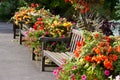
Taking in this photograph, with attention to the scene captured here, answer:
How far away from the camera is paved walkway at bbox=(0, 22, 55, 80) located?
25.2 ft

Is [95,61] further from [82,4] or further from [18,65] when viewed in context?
[82,4]

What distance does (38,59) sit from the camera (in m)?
9.49

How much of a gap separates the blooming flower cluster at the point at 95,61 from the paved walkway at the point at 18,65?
6.36 feet

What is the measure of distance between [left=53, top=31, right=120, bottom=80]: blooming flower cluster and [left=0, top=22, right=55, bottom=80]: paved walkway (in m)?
1.94

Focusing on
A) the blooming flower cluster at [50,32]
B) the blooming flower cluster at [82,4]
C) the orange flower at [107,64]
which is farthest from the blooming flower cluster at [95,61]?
the blooming flower cluster at [82,4]

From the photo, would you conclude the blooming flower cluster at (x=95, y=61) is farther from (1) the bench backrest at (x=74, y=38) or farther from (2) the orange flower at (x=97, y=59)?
(1) the bench backrest at (x=74, y=38)

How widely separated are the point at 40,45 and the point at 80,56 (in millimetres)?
3552

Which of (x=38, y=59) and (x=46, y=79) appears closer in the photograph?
(x=46, y=79)

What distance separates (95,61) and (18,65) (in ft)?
12.4

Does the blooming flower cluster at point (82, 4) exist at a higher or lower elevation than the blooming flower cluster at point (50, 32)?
higher

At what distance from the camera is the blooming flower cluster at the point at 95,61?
17.3 ft

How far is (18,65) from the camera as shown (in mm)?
8844

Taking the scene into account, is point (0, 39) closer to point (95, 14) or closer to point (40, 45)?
point (95, 14)

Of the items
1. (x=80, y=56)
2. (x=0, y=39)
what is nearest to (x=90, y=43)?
(x=80, y=56)
